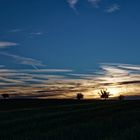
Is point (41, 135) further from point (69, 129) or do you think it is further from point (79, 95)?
point (79, 95)

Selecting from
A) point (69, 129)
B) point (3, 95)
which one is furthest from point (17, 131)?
point (3, 95)

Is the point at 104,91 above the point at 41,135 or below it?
above

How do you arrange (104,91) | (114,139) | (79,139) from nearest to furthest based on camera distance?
(114,139) < (79,139) < (104,91)

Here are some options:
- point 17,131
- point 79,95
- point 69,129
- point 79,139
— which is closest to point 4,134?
point 17,131

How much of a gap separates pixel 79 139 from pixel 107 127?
4.22 m

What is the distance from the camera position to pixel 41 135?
739 inches

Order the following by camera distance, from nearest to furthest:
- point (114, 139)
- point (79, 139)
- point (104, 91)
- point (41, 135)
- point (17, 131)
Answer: point (114, 139) < point (79, 139) < point (41, 135) < point (17, 131) < point (104, 91)

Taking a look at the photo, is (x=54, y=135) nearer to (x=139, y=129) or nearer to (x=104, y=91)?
(x=139, y=129)

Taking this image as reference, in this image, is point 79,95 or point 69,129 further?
point 79,95

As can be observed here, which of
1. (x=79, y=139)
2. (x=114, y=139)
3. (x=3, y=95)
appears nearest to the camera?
(x=114, y=139)

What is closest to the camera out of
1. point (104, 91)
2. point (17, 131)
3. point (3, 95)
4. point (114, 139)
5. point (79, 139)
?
point (114, 139)

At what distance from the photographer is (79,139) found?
17.5 metres

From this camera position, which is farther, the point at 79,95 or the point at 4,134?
the point at 79,95

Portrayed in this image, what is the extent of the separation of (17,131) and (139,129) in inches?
242
